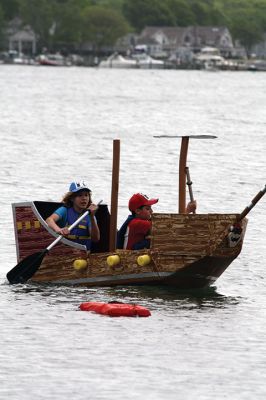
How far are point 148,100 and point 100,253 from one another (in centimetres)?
10759

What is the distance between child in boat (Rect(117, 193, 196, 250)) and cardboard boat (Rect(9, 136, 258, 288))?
22cm

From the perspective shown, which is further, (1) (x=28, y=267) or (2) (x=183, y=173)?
(2) (x=183, y=173)

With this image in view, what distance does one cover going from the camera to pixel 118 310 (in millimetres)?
22469

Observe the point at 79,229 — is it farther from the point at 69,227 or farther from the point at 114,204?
the point at 114,204

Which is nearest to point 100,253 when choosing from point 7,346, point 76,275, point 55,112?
point 76,275

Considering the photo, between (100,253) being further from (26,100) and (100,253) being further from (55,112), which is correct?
(26,100)

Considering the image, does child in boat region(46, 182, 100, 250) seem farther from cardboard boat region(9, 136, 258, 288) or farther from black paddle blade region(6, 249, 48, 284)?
black paddle blade region(6, 249, 48, 284)

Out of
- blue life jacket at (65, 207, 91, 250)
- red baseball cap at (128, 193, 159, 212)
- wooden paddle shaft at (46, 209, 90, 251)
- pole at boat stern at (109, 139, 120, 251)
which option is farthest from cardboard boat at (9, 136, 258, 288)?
red baseball cap at (128, 193, 159, 212)

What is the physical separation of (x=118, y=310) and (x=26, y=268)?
2646 mm

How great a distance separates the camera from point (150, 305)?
23.4 m

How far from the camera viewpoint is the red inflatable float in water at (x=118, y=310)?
22.5m

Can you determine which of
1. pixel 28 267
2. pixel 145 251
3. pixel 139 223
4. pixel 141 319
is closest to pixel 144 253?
pixel 145 251

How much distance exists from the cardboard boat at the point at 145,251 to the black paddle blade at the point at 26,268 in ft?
0.61

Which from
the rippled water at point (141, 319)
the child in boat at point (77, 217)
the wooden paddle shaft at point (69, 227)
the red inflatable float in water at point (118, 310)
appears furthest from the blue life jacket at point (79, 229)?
the red inflatable float in water at point (118, 310)
